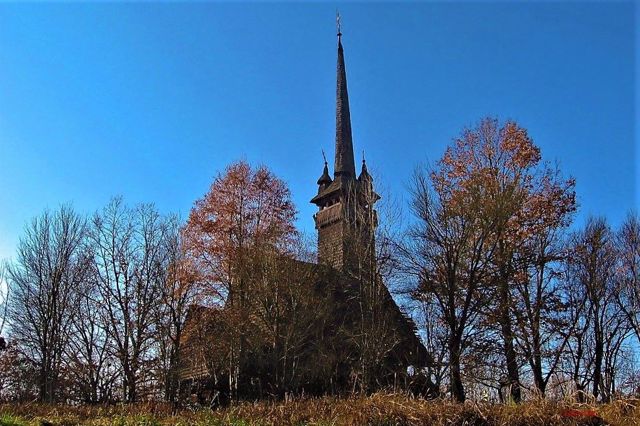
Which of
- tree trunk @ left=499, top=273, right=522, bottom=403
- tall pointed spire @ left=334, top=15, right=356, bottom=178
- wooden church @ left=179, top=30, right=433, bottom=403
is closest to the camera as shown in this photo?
tree trunk @ left=499, top=273, right=522, bottom=403

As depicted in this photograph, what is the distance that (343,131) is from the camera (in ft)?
124

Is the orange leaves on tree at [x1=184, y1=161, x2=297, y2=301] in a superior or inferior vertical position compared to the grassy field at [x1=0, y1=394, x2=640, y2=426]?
superior

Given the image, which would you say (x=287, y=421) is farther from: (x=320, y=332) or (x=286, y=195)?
(x=286, y=195)

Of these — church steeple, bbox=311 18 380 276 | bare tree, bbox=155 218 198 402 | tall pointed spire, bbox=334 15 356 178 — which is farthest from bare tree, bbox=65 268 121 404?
tall pointed spire, bbox=334 15 356 178

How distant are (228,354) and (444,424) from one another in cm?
1472

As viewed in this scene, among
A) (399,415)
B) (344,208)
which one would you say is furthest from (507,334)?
(399,415)

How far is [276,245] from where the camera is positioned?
2203cm

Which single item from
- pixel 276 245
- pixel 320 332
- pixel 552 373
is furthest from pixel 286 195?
pixel 552 373

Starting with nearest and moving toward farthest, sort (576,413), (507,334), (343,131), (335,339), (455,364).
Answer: (576,413)
(455,364)
(507,334)
(335,339)
(343,131)

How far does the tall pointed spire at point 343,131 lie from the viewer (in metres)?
35.9

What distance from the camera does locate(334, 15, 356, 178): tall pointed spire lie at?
35906 mm

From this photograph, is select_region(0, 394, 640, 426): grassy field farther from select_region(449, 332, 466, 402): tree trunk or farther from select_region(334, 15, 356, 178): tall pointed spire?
select_region(334, 15, 356, 178): tall pointed spire

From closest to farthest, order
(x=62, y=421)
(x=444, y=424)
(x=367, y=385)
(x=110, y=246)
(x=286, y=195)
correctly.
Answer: (x=444, y=424) < (x=62, y=421) < (x=367, y=385) < (x=110, y=246) < (x=286, y=195)

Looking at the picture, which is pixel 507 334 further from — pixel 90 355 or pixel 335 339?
pixel 90 355
